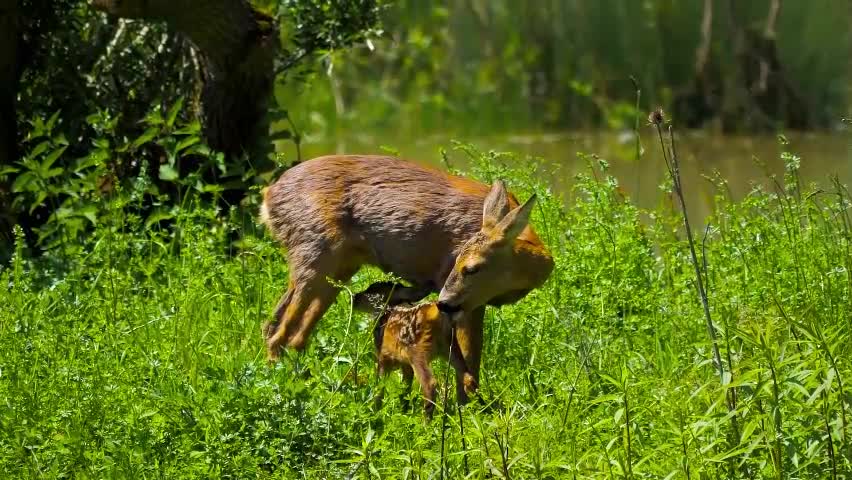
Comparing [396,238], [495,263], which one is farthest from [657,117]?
[396,238]

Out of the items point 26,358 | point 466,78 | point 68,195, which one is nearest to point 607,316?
point 26,358

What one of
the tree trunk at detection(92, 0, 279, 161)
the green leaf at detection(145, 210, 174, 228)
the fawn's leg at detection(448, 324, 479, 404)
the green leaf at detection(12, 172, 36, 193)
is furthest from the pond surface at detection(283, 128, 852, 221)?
the fawn's leg at detection(448, 324, 479, 404)

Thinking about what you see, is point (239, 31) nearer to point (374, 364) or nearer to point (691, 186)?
point (374, 364)

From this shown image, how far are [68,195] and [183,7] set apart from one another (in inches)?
55.0

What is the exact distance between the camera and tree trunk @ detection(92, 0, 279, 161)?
807 cm

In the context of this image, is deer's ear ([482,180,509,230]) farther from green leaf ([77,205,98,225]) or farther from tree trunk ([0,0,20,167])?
tree trunk ([0,0,20,167])

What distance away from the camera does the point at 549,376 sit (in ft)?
20.9

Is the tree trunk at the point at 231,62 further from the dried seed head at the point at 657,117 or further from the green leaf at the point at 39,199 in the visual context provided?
the dried seed head at the point at 657,117

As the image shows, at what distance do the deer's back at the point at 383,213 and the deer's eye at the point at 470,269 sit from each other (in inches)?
10.9

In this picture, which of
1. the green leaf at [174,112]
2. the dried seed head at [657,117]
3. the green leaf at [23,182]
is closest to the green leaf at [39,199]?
the green leaf at [23,182]

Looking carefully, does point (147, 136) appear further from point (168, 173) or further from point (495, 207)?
point (495, 207)

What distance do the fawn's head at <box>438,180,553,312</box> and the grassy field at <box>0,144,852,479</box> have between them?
375 millimetres

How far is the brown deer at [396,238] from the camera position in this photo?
6.07 metres

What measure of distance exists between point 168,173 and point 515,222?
2.98 meters
